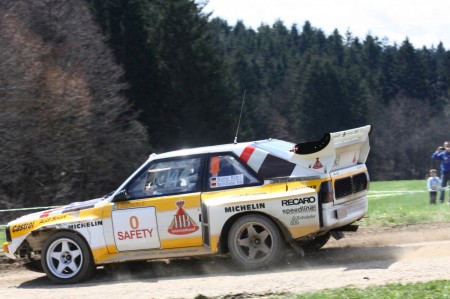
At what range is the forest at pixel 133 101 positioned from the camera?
30.9m

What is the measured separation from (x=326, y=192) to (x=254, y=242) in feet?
3.74

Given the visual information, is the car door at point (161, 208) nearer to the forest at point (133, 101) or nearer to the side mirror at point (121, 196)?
the side mirror at point (121, 196)

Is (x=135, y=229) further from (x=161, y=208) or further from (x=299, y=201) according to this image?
(x=299, y=201)

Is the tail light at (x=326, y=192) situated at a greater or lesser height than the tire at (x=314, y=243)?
greater

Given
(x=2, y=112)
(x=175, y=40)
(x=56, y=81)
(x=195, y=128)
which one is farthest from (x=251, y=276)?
(x=175, y=40)

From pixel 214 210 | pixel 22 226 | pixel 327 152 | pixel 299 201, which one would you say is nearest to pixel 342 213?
pixel 299 201

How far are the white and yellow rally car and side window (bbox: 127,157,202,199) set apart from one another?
14 mm

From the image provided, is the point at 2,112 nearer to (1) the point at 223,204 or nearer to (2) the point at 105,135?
(2) the point at 105,135

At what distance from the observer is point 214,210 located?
9.22 metres

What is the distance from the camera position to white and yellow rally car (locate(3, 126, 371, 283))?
30.0ft

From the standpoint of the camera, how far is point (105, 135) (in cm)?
3691

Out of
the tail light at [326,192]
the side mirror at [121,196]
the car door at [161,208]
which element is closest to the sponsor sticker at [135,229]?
the car door at [161,208]

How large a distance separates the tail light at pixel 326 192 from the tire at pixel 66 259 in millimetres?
3218

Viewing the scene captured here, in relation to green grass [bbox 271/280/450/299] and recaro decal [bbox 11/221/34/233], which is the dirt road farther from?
recaro decal [bbox 11/221/34/233]
